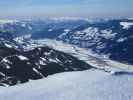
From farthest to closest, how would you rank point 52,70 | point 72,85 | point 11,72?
point 52,70
point 11,72
point 72,85

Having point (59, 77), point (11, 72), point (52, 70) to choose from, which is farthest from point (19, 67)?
point (59, 77)

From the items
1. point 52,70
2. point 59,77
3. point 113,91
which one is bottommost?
point 52,70

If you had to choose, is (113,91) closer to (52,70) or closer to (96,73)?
(96,73)

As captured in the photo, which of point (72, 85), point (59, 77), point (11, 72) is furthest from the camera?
point (11, 72)

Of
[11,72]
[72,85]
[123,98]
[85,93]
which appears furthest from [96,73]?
A: [11,72]

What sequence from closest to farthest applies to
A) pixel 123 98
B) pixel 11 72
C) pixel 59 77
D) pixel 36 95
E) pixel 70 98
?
pixel 123 98
pixel 70 98
pixel 36 95
pixel 59 77
pixel 11 72

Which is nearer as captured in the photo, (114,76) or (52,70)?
(114,76)

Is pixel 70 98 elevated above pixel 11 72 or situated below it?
above

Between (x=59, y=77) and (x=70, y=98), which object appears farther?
(x=59, y=77)

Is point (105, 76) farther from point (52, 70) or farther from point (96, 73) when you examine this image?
point (52, 70)
